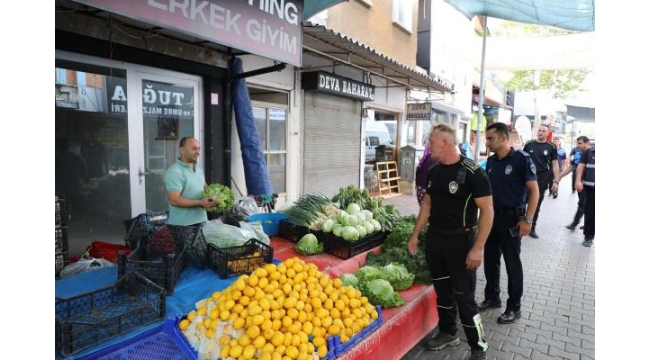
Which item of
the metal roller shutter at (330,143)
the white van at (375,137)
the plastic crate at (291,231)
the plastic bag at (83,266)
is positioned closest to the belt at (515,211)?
the plastic crate at (291,231)

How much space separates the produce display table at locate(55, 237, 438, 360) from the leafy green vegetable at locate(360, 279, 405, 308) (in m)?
0.06

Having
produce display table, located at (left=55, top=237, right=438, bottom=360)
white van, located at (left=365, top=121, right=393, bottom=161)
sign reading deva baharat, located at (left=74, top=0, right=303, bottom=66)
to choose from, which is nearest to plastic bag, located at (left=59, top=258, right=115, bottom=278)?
produce display table, located at (left=55, top=237, right=438, bottom=360)

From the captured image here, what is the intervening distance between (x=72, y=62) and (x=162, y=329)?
11.9 feet

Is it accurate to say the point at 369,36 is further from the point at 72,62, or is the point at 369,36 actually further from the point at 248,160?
the point at 72,62

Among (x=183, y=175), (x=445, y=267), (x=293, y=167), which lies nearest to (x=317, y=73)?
(x=293, y=167)

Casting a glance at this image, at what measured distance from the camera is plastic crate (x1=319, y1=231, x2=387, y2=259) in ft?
14.8

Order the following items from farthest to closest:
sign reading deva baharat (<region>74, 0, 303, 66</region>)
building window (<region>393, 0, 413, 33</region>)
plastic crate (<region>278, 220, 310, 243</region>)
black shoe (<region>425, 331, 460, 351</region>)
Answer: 1. building window (<region>393, 0, 413, 33</region>)
2. plastic crate (<region>278, 220, 310, 243</region>)
3. black shoe (<region>425, 331, 460, 351</region>)
4. sign reading deva baharat (<region>74, 0, 303, 66</region>)

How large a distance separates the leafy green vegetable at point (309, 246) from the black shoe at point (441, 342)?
1556 millimetres

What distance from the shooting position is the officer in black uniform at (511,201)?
164 inches

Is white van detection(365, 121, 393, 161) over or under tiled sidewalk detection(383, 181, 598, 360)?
over

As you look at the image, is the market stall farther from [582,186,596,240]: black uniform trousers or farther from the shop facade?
[582,186,596,240]: black uniform trousers

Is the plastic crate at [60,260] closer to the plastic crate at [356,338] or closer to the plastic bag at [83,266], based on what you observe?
the plastic bag at [83,266]

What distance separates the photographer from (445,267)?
364 centimetres

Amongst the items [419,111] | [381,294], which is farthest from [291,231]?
[419,111]
